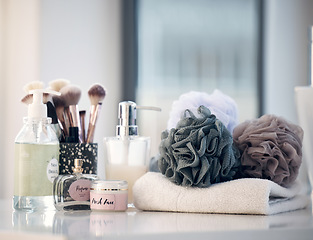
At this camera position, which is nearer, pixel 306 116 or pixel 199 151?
pixel 199 151

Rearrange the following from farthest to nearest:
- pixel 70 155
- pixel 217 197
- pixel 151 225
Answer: pixel 70 155 < pixel 217 197 < pixel 151 225

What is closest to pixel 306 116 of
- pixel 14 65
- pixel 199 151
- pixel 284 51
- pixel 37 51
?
pixel 199 151

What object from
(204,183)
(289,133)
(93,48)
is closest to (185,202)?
(204,183)

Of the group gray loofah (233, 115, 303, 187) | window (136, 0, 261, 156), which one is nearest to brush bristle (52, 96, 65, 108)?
gray loofah (233, 115, 303, 187)

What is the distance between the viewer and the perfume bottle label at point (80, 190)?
745 millimetres

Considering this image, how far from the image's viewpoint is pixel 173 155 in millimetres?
734

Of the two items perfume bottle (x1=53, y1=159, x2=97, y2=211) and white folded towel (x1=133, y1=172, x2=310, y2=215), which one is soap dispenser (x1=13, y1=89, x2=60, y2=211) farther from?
white folded towel (x1=133, y1=172, x2=310, y2=215)

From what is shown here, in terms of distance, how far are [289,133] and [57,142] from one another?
361mm

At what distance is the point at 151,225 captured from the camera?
1.93 ft

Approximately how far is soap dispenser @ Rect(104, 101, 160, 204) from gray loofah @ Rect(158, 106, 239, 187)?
0.12m

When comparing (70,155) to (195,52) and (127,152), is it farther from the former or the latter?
(195,52)

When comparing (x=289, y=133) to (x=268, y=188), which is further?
(x=289, y=133)

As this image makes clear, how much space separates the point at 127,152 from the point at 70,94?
13 centimetres

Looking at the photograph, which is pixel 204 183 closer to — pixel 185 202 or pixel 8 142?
pixel 185 202
